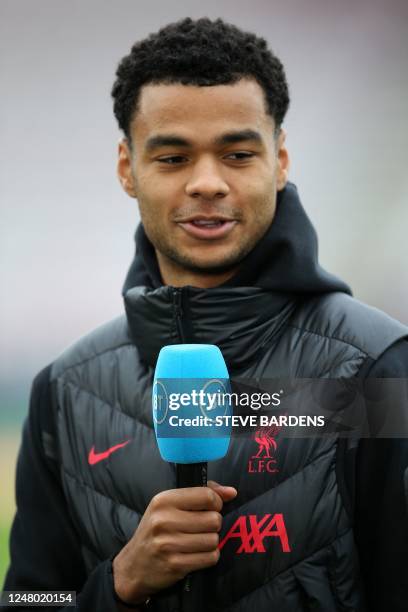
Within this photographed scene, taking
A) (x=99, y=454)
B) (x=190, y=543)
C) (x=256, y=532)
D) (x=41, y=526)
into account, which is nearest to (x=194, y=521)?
(x=190, y=543)

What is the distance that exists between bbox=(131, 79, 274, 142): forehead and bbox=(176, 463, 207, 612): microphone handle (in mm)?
385

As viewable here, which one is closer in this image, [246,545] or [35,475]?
[246,545]

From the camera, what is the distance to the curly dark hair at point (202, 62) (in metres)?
0.96

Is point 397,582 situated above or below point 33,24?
below

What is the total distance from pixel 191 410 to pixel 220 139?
1.09 feet

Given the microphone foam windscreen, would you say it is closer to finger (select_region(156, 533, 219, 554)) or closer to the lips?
finger (select_region(156, 533, 219, 554))

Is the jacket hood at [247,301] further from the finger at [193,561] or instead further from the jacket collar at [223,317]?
the finger at [193,561]

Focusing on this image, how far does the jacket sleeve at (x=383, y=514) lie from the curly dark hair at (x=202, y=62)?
1.17 ft

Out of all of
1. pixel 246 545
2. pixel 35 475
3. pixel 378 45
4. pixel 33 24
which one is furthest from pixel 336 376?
pixel 33 24

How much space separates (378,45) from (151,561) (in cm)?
106

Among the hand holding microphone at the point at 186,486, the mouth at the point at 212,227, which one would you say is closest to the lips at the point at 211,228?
the mouth at the point at 212,227

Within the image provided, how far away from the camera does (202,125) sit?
0.95 m

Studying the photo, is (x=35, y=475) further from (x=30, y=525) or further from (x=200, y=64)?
(x=200, y=64)

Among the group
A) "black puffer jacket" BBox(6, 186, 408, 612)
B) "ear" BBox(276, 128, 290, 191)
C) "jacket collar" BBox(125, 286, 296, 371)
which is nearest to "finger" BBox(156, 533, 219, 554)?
"black puffer jacket" BBox(6, 186, 408, 612)
